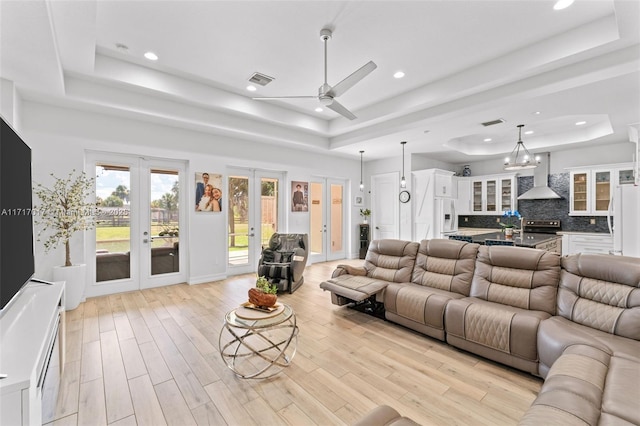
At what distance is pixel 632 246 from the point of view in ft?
11.7

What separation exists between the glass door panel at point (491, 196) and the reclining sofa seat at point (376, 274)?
17.0 ft

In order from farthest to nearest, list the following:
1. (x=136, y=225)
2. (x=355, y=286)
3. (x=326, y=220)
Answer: (x=326, y=220), (x=136, y=225), (x=355, y=286)

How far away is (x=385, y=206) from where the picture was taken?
795cm

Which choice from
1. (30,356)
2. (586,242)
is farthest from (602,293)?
(586,242)

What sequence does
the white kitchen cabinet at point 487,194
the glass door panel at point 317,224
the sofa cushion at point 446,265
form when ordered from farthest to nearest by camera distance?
the white kitchen cabinet at point 487,194 → the glass door panel at point 317,224 → the sofa cushion at point 446,265

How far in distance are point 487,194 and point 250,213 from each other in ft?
21.3

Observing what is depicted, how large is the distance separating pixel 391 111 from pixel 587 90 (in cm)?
251

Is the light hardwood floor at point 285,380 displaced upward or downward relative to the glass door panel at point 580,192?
downward

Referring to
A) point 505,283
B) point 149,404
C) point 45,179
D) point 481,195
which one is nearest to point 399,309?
point 505,283

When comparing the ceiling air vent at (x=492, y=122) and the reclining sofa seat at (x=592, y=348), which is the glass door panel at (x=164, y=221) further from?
the ceiling air vent at (x=492, y=122)

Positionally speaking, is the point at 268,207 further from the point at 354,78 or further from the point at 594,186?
the point at 594,186

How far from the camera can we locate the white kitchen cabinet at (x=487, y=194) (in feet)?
24.3

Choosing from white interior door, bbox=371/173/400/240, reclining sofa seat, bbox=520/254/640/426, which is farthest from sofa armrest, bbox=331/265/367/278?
white interior door, bbox=371/173/400/240

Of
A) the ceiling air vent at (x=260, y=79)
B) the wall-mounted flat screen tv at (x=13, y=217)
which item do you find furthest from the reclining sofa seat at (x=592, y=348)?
the ceiling air vent at (x=260, y=79)
